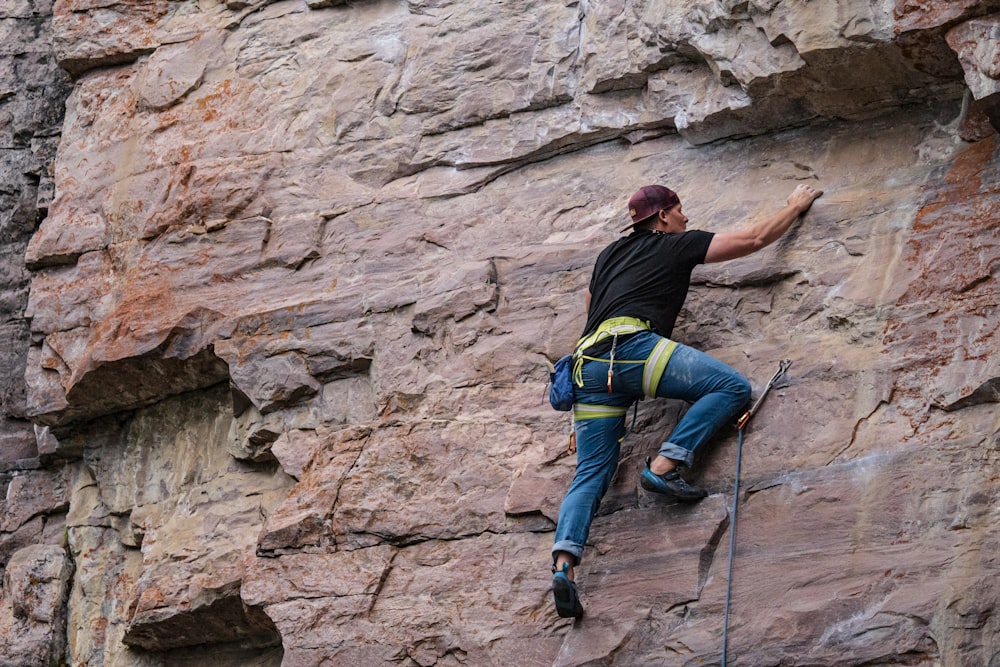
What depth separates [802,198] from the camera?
25.5ft

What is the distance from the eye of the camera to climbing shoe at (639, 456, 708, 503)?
23.3ft

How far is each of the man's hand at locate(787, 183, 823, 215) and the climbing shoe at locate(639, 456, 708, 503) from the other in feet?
5.67

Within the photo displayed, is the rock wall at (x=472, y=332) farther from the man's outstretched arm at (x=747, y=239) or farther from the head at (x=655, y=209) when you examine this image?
the head at (x=655, y=209)

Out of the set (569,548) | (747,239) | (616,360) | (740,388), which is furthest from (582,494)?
(747,239)

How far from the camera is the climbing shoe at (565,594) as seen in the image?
6.96 m

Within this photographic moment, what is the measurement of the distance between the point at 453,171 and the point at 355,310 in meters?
1.15

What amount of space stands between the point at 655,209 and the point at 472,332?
1.55 m

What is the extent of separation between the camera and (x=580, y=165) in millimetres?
8820

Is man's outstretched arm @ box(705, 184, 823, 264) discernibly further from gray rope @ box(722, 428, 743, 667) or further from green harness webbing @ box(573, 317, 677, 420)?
gray rope @ box(722, 428, 743, 667)

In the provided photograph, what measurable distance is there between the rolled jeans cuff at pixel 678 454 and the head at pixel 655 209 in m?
1.31

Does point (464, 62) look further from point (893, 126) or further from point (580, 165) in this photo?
point (893, 126)

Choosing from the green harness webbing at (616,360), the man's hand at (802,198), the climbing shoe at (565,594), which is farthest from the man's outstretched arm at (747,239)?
the climbing shoe at (565,594)

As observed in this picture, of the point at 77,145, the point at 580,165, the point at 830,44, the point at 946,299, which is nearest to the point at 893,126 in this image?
the point at 830,44

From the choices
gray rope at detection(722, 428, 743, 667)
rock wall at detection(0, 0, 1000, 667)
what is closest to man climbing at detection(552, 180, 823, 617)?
gray rope at detection(722, 428, 743, 667)
